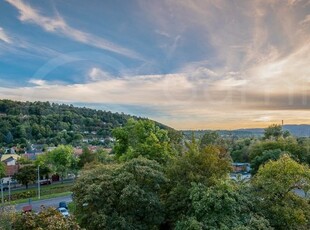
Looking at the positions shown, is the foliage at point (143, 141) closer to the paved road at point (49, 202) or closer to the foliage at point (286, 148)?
the paved road at point (49, 202)

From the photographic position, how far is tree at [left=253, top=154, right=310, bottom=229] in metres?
10.7

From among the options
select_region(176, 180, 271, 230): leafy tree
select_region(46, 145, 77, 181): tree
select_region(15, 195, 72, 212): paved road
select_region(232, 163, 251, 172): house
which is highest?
select_region(176, 180, 271, 230): leafy tree

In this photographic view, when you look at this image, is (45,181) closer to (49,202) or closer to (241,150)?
(49,202)

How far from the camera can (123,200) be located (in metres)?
11.5

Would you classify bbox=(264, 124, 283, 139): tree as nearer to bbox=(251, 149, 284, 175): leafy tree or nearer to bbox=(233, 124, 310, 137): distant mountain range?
bbox=(233, 124, 310, 137): distant mountain range

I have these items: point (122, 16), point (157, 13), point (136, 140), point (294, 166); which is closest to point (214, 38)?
point (157, 13)

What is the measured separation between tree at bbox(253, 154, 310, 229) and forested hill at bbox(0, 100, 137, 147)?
4373 centimetres

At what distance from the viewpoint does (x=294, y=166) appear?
11.4 meters

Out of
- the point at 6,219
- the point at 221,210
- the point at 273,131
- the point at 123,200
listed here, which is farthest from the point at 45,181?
the point at 273,131

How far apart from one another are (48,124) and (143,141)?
Result: 51016 millimetres

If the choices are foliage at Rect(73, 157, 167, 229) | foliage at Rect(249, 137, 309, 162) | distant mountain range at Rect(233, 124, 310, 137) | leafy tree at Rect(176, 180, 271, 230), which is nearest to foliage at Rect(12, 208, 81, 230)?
foliage at Rect(73, 157, 167, 229)

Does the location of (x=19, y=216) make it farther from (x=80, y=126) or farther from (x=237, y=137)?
(x=80, y=126)

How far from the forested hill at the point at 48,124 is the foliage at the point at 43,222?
150 ft

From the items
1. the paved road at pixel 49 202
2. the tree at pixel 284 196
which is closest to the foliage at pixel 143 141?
the paved road at pixel 49 202
